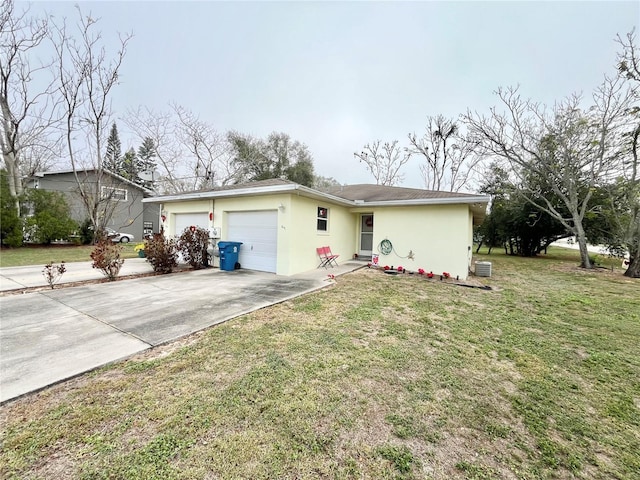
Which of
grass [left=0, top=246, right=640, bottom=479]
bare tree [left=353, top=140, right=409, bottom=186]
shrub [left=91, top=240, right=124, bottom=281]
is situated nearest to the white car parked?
shrub [left=91, top=240, right=124, bottom=281]

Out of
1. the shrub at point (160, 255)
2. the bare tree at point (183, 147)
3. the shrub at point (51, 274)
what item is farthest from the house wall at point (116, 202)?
the shrub at point (51, 274)

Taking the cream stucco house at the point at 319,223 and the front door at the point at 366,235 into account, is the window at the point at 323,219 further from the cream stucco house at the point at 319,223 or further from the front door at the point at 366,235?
the front door at the point at 366,235

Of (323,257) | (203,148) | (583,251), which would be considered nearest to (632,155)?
(583,251)

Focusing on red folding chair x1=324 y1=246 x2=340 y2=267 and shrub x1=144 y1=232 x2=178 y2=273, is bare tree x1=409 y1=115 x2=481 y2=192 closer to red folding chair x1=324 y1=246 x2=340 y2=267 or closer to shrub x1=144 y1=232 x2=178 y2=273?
red folding chair x1=324 y1=246 x2=340 y2=267

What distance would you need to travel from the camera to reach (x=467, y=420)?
2.17 metres

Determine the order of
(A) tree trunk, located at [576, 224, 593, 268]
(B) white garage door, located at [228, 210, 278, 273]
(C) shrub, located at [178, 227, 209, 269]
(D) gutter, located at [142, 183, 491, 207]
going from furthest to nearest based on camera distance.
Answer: (A) tree trunk, located at [576, 224, 593, 268] < (C) shrub, located at [178, 227, 209, 269] < (B) white garage door, located at [228, 210, 278, 273] < (D) gutter, located at [142, 183, 491, 207]

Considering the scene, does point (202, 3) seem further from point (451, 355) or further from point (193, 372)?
point (451, 355)

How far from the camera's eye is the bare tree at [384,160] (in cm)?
2500

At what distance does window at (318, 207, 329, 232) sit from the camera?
922cm

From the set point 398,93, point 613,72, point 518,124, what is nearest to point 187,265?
point 398,93

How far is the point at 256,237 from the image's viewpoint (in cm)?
883

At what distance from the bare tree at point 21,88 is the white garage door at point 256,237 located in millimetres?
13284

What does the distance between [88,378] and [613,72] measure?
1888cm

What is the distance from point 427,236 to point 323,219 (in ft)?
12.1
